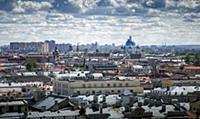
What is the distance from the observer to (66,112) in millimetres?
59438

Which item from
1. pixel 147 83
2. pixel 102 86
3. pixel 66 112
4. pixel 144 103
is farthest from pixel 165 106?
pixel 147 83

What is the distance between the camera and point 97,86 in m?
98.7

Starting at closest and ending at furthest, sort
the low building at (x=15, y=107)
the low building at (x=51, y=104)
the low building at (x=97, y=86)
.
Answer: the low building at (x=15, y=107) < the low building at (x=51, y=104) < the low building at (x=97, y=86)

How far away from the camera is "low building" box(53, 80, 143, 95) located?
9656 cm

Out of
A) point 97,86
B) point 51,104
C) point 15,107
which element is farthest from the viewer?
point 97,86

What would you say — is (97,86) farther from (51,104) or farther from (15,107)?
(15,107)

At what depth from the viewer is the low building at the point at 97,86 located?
96562mm

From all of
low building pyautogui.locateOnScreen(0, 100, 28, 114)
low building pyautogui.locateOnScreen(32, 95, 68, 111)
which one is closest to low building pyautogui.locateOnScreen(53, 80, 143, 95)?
low building pyautogui.locateOnScreen(32, 95, 68, 111)

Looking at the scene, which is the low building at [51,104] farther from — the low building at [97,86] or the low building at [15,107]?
the low building at [97,86]

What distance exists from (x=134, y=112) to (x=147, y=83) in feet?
203

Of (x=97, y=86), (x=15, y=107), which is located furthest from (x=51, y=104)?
(x=97, y=86)

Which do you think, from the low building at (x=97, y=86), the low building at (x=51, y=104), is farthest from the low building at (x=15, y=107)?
the low building at (x=97, y=86)

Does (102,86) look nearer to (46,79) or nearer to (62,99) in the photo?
(62,99)

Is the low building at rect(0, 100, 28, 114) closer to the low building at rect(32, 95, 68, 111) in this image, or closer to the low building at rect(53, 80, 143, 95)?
the low building at rect(32, 95, 68, 111)
